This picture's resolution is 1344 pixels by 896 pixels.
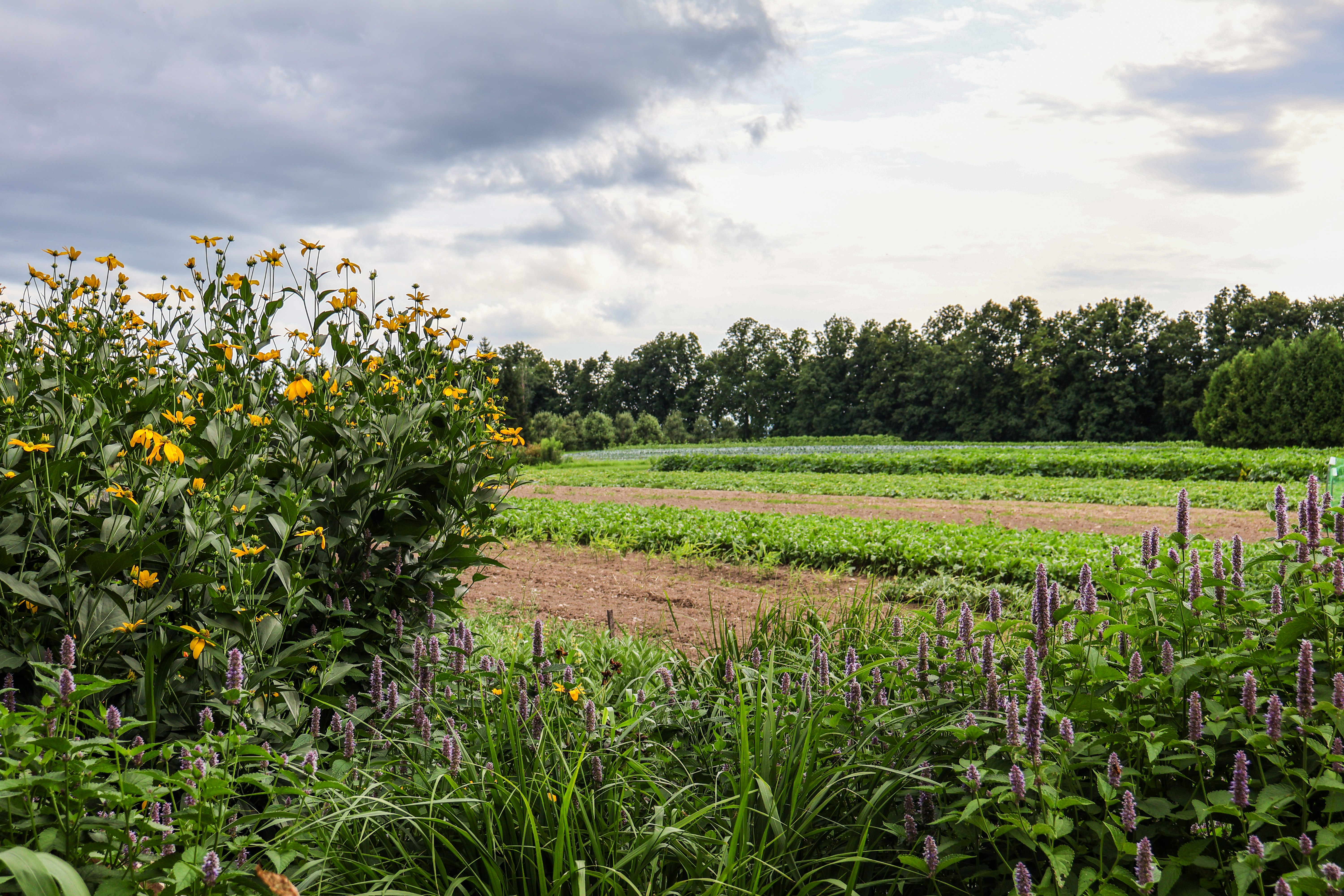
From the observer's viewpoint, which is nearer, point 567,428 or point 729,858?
point 729,858

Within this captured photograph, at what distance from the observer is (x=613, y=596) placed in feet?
21.2

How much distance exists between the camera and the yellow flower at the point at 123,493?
204 cm

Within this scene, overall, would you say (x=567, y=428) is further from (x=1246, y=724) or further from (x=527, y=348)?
(x=1246, y=724)

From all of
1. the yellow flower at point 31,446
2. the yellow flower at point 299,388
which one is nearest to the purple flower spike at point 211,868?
the yellow flower at point 31,446

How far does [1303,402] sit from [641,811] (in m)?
43.6

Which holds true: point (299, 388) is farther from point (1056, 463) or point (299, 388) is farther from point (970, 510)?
point (1056, 463)

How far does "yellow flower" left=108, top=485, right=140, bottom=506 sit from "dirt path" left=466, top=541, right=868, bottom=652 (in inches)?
108

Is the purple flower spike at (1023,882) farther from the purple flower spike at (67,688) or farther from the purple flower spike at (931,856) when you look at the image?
the purple flower spike at (67,688)

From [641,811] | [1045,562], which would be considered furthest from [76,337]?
[1045,562]

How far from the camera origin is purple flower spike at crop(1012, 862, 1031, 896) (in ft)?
4.87

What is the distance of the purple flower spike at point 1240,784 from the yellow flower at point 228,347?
3.09 meters

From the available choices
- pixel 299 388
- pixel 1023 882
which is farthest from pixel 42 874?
pixel 1023 882

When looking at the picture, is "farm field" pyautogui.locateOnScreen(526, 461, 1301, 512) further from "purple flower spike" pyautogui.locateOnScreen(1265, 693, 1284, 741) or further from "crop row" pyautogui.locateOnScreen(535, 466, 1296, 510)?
"purple flower spike" pyautogui.locateOnScreen(1265, 693, 1284, 741)

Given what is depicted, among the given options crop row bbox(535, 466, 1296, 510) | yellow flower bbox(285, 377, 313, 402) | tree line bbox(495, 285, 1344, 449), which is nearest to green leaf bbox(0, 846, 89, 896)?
yellow flower bbox(285, 377, 313, 402)
